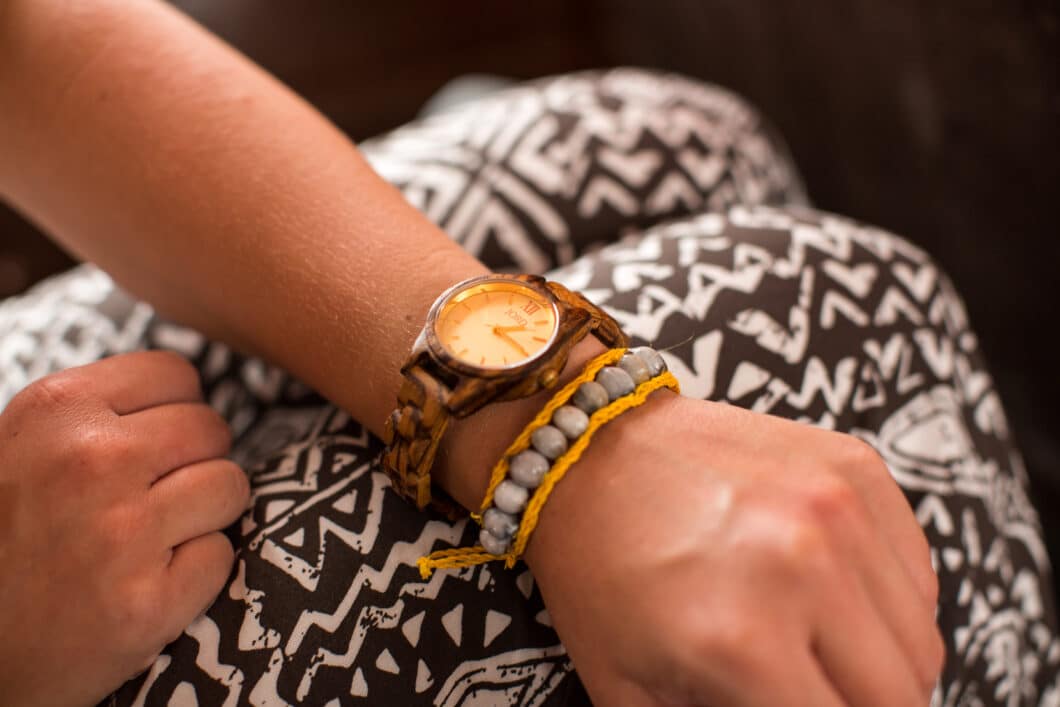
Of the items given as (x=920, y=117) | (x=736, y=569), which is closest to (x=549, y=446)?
(x=736, y=569)

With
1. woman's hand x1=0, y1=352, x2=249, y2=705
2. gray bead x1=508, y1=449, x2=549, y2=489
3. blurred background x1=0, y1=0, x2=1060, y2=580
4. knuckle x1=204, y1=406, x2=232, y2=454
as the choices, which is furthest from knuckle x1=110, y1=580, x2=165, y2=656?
blurred background x1=0, y1=0, x2=1060, y2=580

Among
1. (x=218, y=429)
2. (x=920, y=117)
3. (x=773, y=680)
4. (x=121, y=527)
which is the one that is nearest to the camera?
(x=773, y=680)

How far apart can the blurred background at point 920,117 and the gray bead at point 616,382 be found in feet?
2.31

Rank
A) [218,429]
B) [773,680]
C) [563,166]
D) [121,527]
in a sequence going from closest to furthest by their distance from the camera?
[773,680]
[121,527]
[218,429]
[563,166]

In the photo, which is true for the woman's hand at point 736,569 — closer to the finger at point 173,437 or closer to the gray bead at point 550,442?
the gray bead at point 550,442

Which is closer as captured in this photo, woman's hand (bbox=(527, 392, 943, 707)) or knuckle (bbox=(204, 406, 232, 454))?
woman's hand (bbox=(527, 392, 943, 707))

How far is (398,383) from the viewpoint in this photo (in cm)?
54

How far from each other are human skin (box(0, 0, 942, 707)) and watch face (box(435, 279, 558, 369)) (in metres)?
0.03

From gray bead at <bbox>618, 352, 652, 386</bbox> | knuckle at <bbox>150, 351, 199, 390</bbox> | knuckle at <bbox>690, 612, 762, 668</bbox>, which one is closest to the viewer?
knuckle at <bbox>690, 612, 762, 668</bbox>

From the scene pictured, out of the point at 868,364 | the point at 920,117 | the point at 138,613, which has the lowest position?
the point at 138,613

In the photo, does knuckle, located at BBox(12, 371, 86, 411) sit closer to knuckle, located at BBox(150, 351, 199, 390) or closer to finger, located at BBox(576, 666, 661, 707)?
knuckle, located at BBox(150, 351, 199, 390)

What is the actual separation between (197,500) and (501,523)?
216mm

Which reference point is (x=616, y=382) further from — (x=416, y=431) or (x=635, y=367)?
(x=416, y=431)

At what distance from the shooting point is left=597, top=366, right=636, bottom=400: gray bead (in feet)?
1.62
